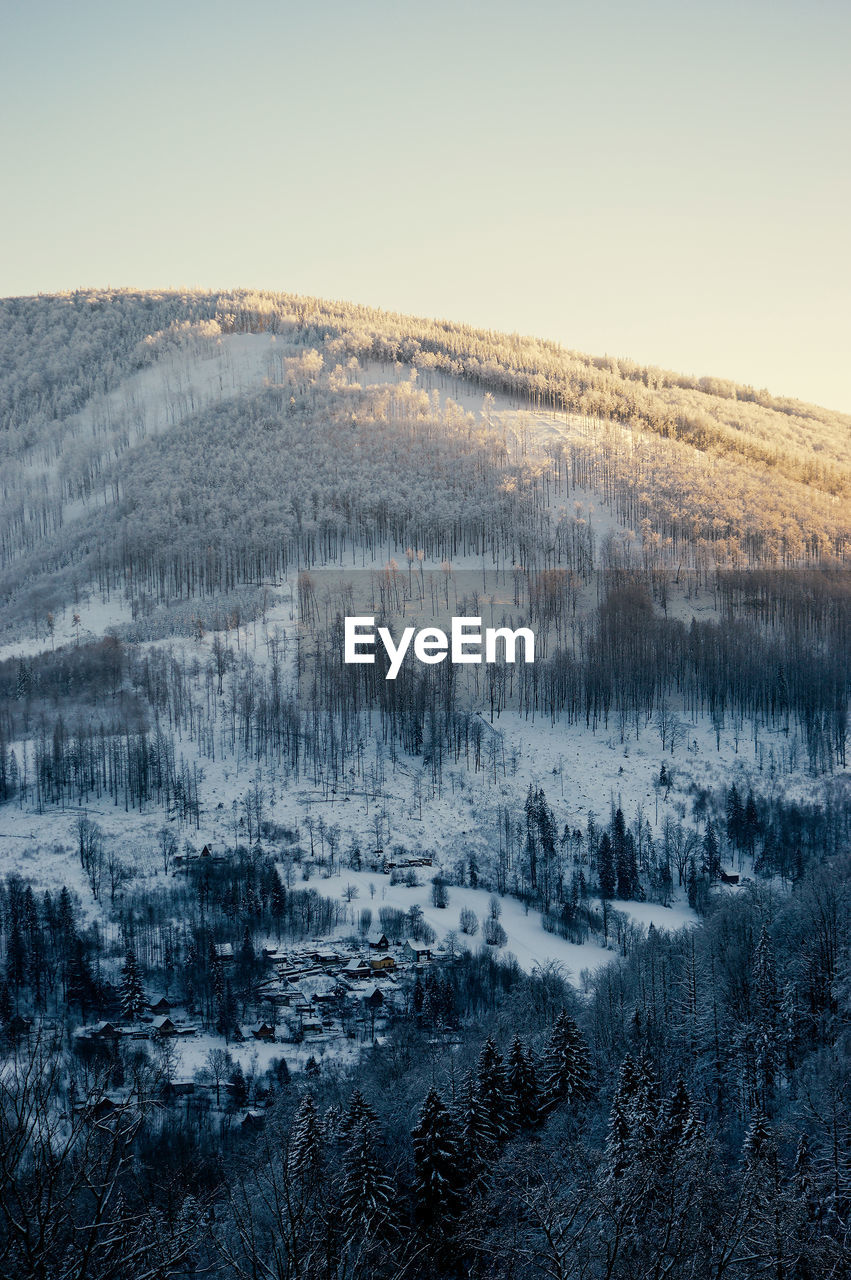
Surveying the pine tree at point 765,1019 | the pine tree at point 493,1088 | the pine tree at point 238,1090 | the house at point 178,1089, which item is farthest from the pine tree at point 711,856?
the pine tree at point 493,1088

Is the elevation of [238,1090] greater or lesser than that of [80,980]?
lesser

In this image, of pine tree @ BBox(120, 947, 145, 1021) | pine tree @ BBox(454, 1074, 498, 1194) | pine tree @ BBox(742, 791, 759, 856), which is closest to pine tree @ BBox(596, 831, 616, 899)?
pine tree @ BBox(742, 791, 759, 856)

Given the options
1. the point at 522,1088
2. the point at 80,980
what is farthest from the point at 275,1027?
the point at 522,1088

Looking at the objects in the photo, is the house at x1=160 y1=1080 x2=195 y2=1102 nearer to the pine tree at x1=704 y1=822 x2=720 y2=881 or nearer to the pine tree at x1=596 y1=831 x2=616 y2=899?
the pine tree at x1=596 y1=831 x2=616 y2=899

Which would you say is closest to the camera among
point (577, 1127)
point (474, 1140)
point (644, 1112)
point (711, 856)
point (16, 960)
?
point (644, 1112)

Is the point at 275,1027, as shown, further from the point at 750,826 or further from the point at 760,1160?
the point at 750,826

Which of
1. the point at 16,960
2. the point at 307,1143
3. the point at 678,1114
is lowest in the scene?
the point at 16,960

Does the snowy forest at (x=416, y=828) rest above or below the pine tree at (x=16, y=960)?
above

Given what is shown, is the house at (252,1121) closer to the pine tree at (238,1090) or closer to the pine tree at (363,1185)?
the pine tree at (238,1090)
